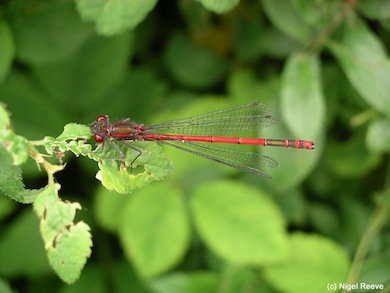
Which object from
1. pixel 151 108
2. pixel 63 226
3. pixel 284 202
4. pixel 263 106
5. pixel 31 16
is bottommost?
pixel 284 202

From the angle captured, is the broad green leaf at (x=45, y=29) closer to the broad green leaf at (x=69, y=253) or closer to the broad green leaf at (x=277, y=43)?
the broad green leaf at (x=277, y=43)

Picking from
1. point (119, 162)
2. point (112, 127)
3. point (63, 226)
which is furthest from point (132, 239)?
point (63, 226)

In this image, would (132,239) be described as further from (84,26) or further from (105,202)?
(84,26)

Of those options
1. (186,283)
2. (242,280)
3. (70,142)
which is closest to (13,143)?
(70,142)

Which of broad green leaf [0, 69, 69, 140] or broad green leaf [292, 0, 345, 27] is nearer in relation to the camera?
broad green leaf [292, 0, 345, 27]

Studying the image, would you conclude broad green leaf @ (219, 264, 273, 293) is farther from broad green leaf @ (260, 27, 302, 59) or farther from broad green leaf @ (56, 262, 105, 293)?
broad green leaf @ (260, 27, 302, 59)

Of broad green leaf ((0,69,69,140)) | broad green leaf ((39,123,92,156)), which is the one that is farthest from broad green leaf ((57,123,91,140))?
broad green leaf ((0,69,69,140))
